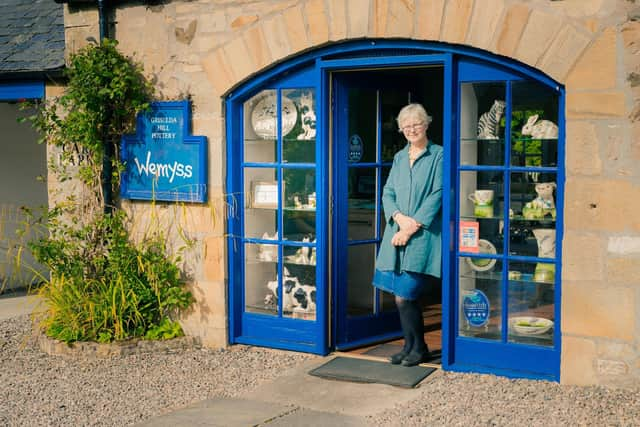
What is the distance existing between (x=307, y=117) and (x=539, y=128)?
6.30 feet

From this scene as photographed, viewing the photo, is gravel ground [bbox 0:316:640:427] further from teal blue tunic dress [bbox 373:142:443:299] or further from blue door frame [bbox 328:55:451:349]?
teal blue tunic dress [bbox 373:142:443:299]

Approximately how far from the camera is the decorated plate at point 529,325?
19.2 feet

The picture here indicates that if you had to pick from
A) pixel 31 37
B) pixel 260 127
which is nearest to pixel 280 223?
pixel 260 127

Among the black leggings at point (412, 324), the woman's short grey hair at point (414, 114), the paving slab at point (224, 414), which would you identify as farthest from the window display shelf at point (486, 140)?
the paving slab at point (224, 414)

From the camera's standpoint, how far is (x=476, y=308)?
6.12 meters

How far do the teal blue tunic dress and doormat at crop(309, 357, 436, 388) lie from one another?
21.9 inches

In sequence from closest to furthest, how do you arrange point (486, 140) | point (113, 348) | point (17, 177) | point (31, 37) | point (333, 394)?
point (333, 394) < point (486, 140) < point (113, 348) < point (31, 37) < point (17, 177)

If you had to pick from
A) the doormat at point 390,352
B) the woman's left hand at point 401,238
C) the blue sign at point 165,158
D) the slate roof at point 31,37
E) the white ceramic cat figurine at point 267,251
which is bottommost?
the doormat at point 390,352

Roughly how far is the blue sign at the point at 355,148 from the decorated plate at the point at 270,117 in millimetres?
499

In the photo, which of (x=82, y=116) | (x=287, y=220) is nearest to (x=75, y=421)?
(x=287, y=220)

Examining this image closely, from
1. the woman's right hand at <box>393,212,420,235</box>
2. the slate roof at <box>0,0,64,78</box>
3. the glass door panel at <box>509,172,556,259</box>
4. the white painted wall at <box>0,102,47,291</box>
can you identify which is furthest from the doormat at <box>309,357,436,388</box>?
the white painted wall at <box>0,102,47,291</box>

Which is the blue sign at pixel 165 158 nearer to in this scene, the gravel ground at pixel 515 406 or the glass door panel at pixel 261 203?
the glass door panel at pixel 261 203

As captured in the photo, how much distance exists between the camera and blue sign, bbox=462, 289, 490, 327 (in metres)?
6.09

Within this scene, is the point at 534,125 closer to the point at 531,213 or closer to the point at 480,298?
the point at 531,213
